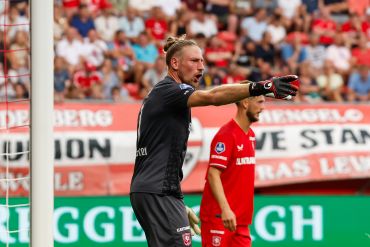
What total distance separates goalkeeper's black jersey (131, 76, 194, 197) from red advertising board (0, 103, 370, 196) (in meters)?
4.76

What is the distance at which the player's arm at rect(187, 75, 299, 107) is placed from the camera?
5660 mm

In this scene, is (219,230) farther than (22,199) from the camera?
No

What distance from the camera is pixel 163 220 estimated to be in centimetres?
629

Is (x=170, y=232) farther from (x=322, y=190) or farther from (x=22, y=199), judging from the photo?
(x=322, y=190)

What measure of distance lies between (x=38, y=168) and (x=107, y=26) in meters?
7.85

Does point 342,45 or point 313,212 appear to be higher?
point 342,45

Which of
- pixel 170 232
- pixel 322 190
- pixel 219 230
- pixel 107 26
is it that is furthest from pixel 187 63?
pixel 107 26

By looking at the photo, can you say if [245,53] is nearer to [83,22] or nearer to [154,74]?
[154,74]

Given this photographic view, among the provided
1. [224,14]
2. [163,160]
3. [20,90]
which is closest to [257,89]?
[163,160]

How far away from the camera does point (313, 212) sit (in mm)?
11078

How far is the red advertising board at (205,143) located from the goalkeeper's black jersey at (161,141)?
476 centimetres

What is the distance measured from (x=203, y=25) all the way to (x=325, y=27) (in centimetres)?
202

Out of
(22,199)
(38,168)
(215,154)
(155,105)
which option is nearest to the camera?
(155,105)

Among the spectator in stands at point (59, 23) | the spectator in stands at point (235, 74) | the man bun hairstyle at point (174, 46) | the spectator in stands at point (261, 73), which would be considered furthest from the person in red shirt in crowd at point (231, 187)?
the spectator in stands at point (59, 23)
